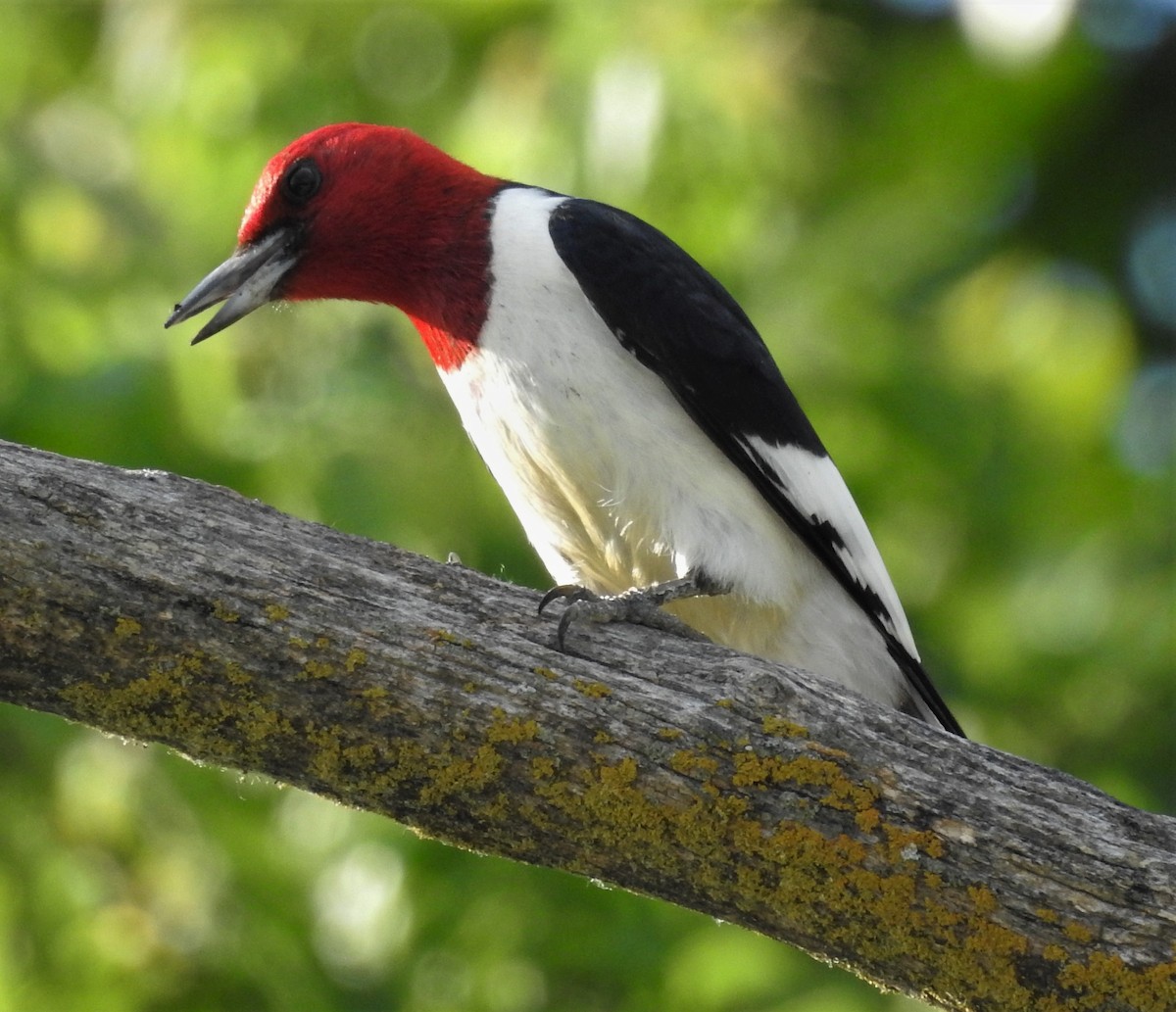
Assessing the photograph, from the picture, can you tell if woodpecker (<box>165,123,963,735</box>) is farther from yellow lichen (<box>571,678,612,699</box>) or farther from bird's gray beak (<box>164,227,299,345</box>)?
yellow lichen (<box>571,678,612,699</box>)

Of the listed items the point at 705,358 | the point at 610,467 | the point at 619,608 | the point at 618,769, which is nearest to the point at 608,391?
the point at 610,467

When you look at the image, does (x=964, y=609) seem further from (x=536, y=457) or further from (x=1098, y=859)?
(x=1098, y=859)

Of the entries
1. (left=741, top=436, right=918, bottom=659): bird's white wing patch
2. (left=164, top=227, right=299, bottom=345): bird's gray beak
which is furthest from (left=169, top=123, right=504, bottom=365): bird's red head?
(left=741, top=436, right=918, bottom=659): bird's white wing patch

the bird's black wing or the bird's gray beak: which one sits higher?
the bird's black wing

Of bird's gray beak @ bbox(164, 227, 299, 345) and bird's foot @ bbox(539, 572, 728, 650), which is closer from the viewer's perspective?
bird's foot @ bbox(539, 572, 728, 650)

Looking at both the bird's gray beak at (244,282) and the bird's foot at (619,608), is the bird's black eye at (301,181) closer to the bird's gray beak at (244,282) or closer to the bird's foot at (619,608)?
the bird's gray beak at (244,282)

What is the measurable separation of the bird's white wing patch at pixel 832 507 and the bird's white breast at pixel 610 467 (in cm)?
6

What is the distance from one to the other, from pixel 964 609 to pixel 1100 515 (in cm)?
61

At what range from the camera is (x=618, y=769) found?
2699 millimetres

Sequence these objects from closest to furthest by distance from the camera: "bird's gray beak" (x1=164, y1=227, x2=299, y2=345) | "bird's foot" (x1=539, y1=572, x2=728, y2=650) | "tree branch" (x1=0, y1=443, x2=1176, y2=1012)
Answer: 1. "tree branch" (x1=0, y1=443, x2=1176, y2=1012)
2. "bird's foot" (x1=539, y1=572, x2=728, y2=650)
3. "bird's gray beak" (x1=164, y1=227, x2=299, y2=345)

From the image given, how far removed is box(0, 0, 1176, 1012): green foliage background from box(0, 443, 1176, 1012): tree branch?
5.42 feet

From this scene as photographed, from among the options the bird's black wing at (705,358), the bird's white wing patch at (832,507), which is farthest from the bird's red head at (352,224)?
the bird's white wing patch at (832,507)

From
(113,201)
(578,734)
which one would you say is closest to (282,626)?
(578,734)

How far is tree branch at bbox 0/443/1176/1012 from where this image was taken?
8.68 feet
